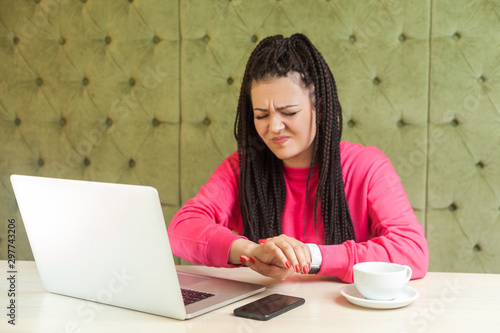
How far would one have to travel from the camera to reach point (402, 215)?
52.3 inches

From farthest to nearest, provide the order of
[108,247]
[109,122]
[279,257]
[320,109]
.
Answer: [109,122], [320,109], [279,257], [108,247]

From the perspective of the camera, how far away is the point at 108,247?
2.74 feet

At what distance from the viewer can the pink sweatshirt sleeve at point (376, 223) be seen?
3.61 feet

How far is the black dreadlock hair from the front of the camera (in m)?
1.43

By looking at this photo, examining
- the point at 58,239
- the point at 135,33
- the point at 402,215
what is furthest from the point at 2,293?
the point at 135,33

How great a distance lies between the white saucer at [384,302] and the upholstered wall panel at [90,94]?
1085mm

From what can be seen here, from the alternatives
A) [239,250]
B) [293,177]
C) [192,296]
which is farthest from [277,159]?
[192,296]

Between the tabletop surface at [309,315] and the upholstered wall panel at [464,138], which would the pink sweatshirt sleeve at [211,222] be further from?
the upholstered wall panel at [464,138]

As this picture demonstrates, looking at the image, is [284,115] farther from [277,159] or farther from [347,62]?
[347,62]

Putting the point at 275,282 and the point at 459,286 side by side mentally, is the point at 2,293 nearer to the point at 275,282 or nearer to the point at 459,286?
the point at 275,282

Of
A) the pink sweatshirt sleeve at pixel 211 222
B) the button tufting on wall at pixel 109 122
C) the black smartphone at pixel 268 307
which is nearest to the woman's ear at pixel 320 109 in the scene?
the pink sweatshirt sleeve at pixel 211 222

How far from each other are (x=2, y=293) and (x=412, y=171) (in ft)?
4.12

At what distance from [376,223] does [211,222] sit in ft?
1.42

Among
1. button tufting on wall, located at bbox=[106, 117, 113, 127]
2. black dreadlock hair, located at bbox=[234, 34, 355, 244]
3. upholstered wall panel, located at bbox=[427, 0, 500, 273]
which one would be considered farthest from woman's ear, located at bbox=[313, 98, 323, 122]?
button tufting on wall, located at bbox=[106, 117, 113, 127]
